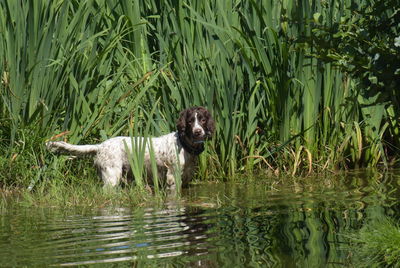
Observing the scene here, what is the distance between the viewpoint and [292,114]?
344 inches

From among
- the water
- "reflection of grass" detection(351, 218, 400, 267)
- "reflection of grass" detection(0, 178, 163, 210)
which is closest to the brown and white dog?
the water

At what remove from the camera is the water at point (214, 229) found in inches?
182

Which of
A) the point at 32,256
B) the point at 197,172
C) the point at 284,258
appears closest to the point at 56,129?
the point at 197,172

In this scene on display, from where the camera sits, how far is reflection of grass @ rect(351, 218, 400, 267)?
443 centimetres

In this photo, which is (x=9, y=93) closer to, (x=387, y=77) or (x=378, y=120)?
(x=378, y=120)

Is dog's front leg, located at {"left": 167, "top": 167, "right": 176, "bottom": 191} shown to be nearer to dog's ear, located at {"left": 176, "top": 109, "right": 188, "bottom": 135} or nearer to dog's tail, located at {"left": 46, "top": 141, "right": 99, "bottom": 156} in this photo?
dog's ear, located at {"left": 176, "top": 109, "right": 188, "bottom": 135}

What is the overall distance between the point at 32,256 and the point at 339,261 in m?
1.66

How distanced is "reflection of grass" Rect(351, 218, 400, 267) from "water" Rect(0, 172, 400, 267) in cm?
9

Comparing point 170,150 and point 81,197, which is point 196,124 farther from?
point 81,197

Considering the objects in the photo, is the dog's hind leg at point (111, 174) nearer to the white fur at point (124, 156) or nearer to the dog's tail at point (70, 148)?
the white fur at point (124, 156)

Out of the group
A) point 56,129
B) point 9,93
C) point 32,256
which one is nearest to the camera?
point 32,256

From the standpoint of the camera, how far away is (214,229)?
559 cm

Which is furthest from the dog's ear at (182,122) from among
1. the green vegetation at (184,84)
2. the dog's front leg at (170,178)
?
the dog's front leg at (170,178)

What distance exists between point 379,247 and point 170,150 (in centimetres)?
413
